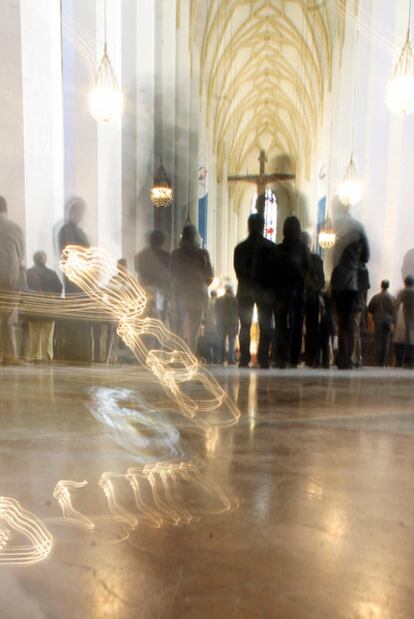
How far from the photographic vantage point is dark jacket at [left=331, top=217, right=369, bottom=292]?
5.63ft

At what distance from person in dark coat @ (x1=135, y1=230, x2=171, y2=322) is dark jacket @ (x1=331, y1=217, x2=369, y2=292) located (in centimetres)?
74

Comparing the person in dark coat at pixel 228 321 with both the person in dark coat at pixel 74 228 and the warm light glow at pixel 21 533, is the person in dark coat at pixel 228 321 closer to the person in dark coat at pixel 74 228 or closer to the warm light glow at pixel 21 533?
the person in dark coat at pixel 74 228

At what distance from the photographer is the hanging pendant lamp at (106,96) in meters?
1.62

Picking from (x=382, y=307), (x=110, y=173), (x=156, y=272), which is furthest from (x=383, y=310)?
(x=110, y=173)

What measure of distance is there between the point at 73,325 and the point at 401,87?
1776mm

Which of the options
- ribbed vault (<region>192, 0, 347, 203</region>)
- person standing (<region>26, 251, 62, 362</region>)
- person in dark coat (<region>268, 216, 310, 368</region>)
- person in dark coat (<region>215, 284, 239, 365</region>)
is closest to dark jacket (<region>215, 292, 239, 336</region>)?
person in dark coat (<region>215, 284, 239, 365</region>)

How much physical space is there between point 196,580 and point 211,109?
1.65 metres

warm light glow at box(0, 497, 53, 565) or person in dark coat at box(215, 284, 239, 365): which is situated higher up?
person in dark coat at box(215, 284, 239, 365)

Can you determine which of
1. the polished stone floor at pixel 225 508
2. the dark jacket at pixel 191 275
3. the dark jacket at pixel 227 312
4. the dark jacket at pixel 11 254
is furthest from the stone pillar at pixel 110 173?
the polished stone floor at pixel 225 508

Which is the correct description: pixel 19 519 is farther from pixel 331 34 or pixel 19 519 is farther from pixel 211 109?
pixel 331 34

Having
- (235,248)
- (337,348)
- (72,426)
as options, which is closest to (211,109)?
(235,248)

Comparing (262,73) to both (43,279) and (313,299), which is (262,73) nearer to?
(313,299)

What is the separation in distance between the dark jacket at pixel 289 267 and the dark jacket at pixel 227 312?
0.20 metres

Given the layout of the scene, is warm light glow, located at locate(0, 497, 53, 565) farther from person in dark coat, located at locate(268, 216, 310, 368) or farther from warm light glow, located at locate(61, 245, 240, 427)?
person in dark coat, located at locate(268, 216, 310, 368)
